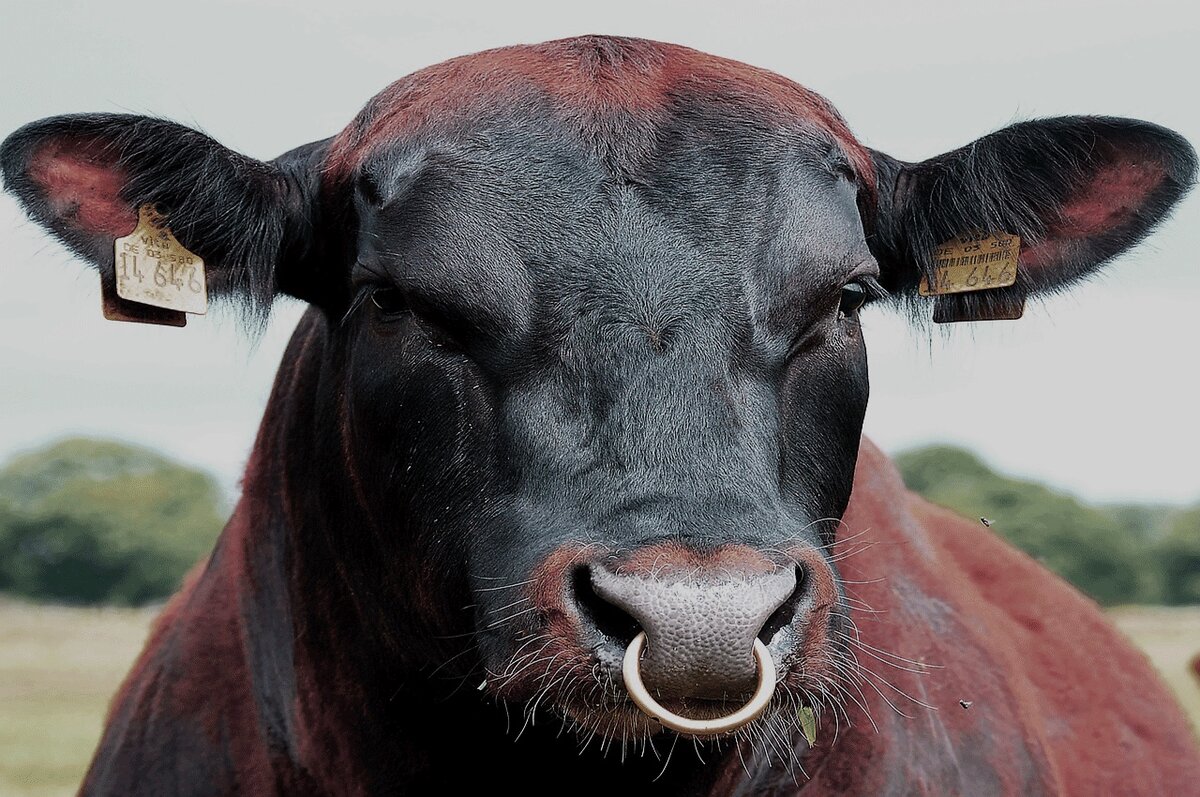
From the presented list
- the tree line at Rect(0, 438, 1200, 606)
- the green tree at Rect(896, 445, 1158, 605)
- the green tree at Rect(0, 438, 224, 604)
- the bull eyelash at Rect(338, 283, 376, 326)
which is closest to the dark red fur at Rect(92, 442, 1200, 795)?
the bull eyelash at Rect(338, 283, 376, 326)

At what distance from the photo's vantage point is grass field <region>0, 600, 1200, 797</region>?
15945 millimetres

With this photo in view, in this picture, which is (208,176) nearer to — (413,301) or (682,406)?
(413,301)

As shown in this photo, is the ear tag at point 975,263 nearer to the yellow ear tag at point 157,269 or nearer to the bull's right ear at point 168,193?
the bull's right ear at point 168,193

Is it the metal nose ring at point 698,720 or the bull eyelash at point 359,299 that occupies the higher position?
the bull eyelash at point 359,299

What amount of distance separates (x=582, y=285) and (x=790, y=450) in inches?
27.3

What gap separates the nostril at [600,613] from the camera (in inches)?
127

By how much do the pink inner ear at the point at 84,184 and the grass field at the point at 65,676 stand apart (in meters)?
6.18

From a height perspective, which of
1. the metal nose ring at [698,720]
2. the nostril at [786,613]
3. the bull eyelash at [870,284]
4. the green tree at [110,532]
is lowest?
the green tree at [110,532]

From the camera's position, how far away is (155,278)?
445cm

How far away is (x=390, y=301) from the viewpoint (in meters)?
4.14

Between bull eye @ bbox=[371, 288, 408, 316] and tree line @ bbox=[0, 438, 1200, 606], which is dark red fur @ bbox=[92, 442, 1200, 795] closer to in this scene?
bull eye @ bbox=[371, 288, 408, 316]

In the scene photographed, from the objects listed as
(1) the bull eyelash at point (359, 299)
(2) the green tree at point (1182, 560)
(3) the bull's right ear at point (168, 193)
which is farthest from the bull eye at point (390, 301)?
(2) the green tree at point (1182, 560)

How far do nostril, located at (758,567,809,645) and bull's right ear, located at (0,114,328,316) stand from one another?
6.69ft

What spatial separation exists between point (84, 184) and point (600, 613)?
215 cm
